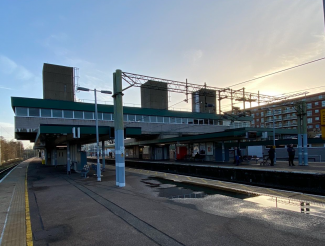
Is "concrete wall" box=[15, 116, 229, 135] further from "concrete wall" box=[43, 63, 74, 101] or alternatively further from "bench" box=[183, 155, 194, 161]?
"bench" box=[183, 155, 194, 161]

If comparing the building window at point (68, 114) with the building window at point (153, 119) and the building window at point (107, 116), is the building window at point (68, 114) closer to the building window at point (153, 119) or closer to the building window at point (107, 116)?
the building window at point (107, 116)

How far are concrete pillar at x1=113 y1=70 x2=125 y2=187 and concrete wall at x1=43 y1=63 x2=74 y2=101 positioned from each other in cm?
2531

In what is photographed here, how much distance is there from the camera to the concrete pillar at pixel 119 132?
12484 mm

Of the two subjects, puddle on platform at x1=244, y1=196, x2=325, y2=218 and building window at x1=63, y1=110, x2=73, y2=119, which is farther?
building window at x1=63, y1=110, x2=73, y2=119

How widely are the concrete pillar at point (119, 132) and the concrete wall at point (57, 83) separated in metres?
25.3

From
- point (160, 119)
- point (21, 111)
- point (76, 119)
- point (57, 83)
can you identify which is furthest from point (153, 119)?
point (21, 111)

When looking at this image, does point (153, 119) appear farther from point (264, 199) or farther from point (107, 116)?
point (264, 199)

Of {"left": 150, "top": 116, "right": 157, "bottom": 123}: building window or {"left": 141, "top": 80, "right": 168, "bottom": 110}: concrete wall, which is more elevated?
{"left": 141, "top": 80, "right": 168, "bottom": 110}: concrete wall

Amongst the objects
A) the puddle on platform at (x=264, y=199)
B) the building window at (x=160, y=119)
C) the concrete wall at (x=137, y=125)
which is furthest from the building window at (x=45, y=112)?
the puddle on platform at (x=264, y=199)

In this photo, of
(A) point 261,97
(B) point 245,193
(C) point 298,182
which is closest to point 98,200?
(B) point 245,193

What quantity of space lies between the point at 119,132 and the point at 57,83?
2732cm

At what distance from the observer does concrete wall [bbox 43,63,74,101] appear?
34.9 metres

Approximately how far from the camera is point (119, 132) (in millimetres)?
12867

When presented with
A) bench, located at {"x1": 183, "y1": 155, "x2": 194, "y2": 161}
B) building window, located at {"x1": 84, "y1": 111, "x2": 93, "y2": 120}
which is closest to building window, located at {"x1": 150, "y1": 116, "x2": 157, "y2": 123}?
bench, located at {"x1": 183, "y1": 155, "x2": 194, "y2": 161}
